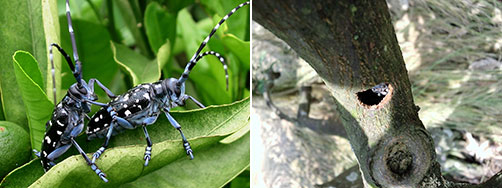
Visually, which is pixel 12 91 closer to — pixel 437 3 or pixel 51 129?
pixel 51 129

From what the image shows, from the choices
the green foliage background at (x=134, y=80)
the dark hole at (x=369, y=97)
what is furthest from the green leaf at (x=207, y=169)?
the dark hole at (x=369, y=97)

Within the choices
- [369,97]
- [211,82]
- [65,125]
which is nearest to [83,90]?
[65,125]

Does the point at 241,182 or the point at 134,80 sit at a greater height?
the point at 134,80

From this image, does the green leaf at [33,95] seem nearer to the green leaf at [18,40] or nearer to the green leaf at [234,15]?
the green leaf at [18,40]

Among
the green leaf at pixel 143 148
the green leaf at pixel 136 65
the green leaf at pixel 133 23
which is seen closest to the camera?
the green leaf at pixel 143 148

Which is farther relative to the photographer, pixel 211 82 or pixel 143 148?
pixel 211 82

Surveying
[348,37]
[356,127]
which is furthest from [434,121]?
[348,37]

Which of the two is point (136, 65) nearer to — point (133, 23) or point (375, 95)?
point (133, 23)
